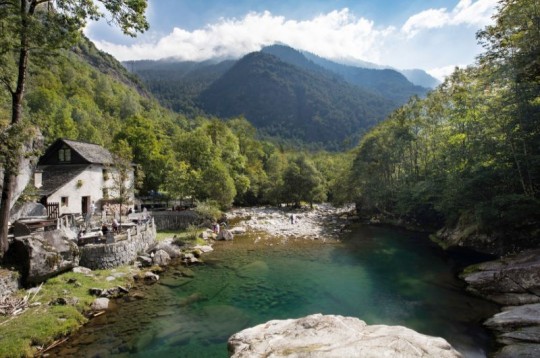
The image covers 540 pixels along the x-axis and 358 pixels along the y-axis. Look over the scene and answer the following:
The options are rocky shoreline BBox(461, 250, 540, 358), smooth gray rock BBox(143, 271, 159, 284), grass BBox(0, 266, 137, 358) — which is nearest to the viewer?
grass BBox(0, 266, 137, 358)

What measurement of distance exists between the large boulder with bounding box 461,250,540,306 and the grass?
80.0ft

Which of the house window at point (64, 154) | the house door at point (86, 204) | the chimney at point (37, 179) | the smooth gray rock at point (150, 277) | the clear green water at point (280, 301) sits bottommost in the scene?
the clear green water at point (280, 301)

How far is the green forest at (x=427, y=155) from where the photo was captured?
24.4m

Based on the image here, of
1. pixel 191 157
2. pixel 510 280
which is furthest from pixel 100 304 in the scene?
pixel 191 157

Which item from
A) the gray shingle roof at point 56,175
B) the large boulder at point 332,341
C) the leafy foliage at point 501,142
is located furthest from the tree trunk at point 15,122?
the leafy foliage at point 501,142

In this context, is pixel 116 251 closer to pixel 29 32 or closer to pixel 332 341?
pixel 29 32

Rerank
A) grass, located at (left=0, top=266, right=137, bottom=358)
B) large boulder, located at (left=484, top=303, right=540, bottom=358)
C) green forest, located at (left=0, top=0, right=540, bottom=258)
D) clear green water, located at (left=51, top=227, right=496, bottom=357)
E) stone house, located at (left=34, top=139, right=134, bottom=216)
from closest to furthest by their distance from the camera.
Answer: large boulder, located at (left=484, top=303, right=540, bottom=358) → grass, located at (left=0, top=266, right=137, bottom=358) → clear green water, located at (left=51, top=227, right=496, bottom=357) → green forest, located at (left=0, top=0, right=540, bottom=258) → stone house, located at (left=34, top=139, right=134, bottom=216)

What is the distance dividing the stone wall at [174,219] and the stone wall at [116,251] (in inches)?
475

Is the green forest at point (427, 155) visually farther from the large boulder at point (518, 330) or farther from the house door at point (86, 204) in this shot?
the large boulder at point (518, 330)

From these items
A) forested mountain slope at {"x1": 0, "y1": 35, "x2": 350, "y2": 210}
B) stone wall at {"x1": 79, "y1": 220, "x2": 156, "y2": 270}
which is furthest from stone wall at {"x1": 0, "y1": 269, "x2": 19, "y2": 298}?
forested mountain slope at {"x1": 0, "y1": 35, "x2": 350, "y2": 210}

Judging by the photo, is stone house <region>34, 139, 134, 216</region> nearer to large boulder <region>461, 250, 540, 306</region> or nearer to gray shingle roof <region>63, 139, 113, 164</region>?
gray shingle roof <region>63, 139, 113, 164</region>

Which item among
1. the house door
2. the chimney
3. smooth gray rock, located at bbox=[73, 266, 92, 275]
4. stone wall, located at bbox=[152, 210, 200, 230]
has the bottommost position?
smooth gray rock, located at bbox=[73, 266, 92, 275]

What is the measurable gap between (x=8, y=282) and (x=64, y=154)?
2586 cm

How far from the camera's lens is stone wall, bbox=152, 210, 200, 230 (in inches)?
1623
